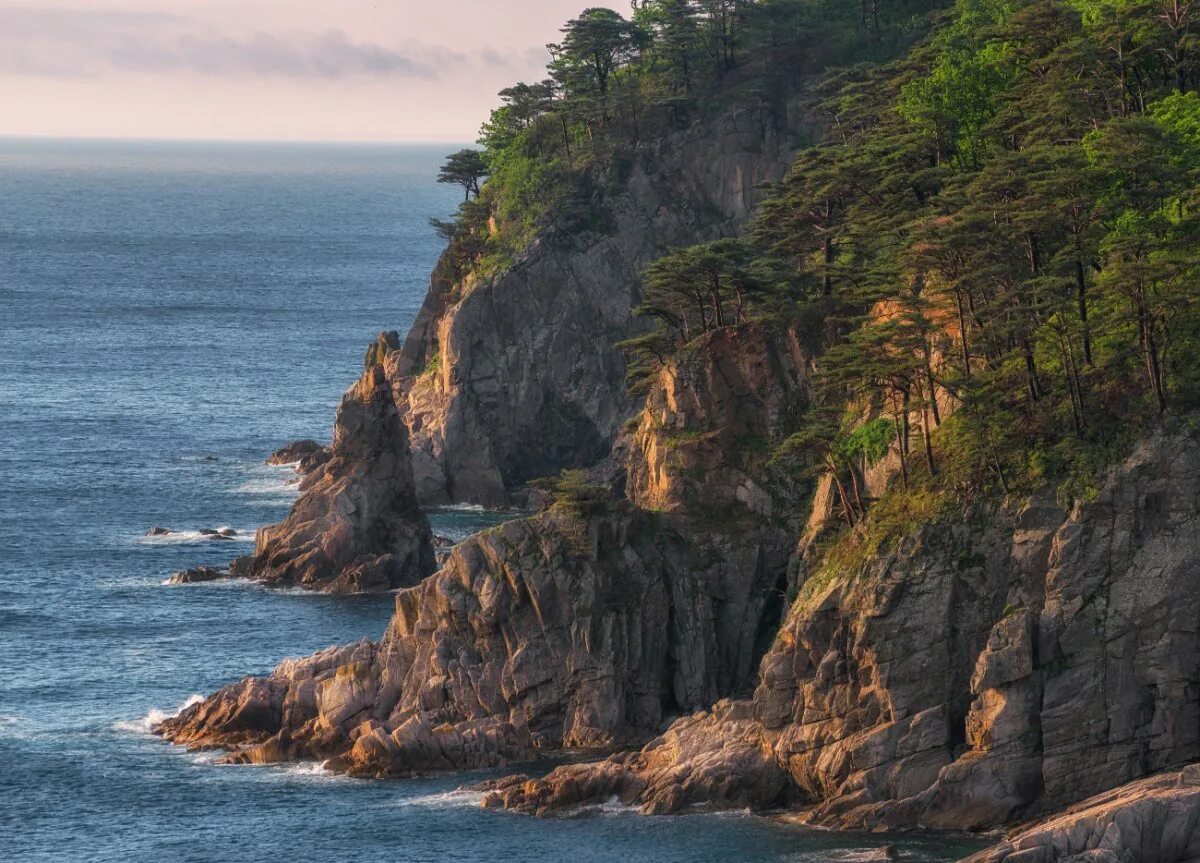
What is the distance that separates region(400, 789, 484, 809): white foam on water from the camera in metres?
105

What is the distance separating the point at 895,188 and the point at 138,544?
207 feet

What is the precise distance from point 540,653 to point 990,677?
2508 cm

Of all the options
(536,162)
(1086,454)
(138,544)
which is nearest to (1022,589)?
(1086,454)

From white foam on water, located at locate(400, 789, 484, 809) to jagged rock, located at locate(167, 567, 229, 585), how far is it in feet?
157

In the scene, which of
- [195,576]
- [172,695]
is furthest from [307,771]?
[195,576]

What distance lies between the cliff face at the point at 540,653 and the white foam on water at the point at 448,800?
14.1ft

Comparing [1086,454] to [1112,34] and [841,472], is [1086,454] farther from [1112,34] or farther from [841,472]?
[1112,34]

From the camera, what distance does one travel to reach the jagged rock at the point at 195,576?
493 feet

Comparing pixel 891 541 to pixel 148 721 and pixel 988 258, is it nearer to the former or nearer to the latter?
pixel 988 258

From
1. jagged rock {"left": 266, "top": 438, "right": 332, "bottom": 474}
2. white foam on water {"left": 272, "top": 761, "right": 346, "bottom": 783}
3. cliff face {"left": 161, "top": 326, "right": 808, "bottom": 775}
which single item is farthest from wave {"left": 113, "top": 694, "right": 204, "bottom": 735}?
jagged rock {"left": 266, "top": 438, "right": 332, "bottom": 474}

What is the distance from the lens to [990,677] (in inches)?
3863

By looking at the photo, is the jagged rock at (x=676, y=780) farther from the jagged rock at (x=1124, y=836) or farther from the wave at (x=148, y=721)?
the wave at (x=148, y=721)

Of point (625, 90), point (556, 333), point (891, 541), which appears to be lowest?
point (891, 541)

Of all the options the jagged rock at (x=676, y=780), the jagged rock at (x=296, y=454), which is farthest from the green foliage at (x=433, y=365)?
the jagged rock at (x=676, y=780)
